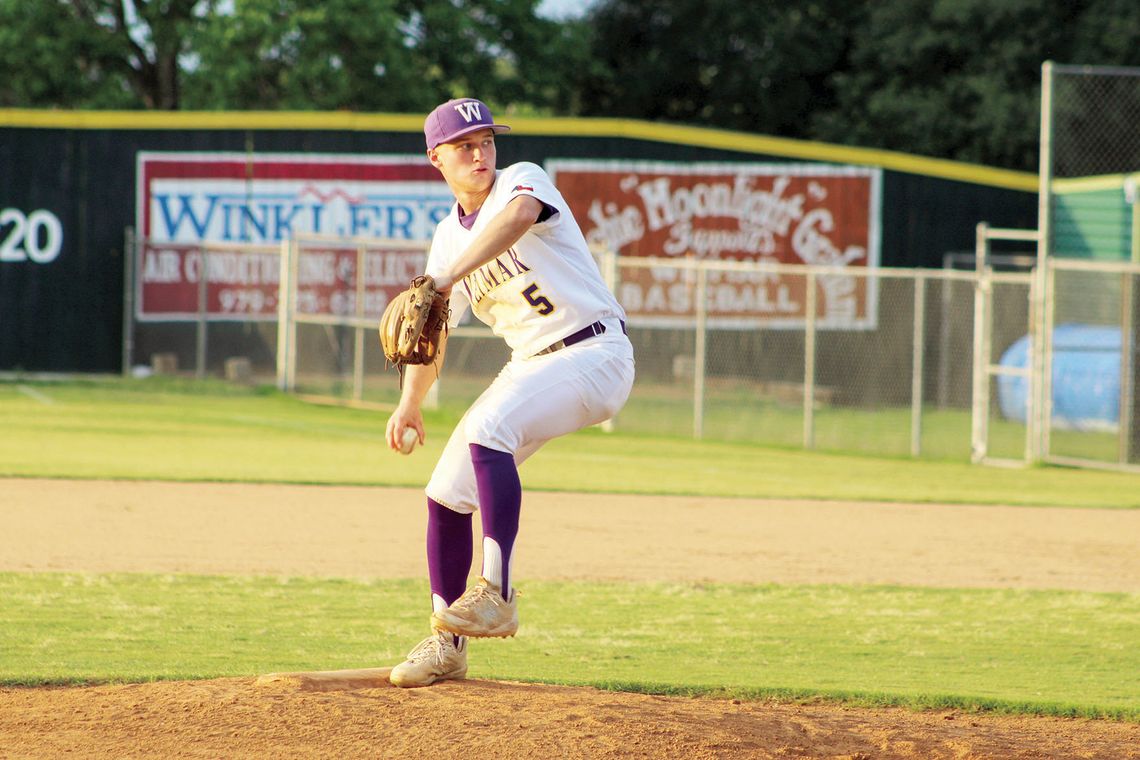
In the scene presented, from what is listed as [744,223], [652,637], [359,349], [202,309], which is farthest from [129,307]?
[652,637]

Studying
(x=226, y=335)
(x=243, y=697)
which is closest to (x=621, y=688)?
(x=243, y=697)

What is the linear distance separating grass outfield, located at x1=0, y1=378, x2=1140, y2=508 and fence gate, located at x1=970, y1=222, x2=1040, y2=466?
2.45ft

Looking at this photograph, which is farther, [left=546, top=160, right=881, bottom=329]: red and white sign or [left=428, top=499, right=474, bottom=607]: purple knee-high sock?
[left=546, top=160, right=881, bottom=329]: red and white sign

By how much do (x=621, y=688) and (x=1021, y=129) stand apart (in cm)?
3151

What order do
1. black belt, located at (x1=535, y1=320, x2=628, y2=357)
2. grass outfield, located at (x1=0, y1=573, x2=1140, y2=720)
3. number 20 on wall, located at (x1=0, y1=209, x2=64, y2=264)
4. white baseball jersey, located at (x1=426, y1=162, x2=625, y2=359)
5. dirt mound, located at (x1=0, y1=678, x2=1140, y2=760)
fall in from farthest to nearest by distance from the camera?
number 20 on wall, located at (x1=0, y1=209, x2=64, y2=264)
grass outfield, located at (x1=0, y1=573, x2=1140, y2=720)
black belt, located at (x1=535, y1=320, x2=628, y2=357)
white baseball jersey, located at (x1=426, y1=162, x2=625, y2=359)
dirt mound, located at (x1=0, y1=678, x2=1140, y2=760)

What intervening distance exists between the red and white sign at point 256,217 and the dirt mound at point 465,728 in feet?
58.4

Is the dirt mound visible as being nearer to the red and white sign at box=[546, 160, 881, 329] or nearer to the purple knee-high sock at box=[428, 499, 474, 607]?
the purple knee-high sock at box=[428, 499, 474, 607]

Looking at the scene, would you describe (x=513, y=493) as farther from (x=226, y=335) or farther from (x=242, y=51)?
(x=242, y=51)

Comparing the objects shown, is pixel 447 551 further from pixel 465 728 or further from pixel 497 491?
pixel 465 728

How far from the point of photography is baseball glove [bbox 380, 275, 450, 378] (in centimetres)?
512

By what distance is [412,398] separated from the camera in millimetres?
5477

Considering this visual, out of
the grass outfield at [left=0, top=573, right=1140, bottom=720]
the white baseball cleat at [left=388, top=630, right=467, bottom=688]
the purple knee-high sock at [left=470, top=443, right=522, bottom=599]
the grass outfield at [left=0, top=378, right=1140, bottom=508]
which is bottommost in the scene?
the grass outfield at [left=0, top=573, right=1140, bottom=720]

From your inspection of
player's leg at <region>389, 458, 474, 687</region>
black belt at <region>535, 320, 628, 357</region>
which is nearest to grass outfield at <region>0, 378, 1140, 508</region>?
player's leg at <region>389, 458, 474, 687</region>

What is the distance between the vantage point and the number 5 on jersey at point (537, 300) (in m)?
5.37
